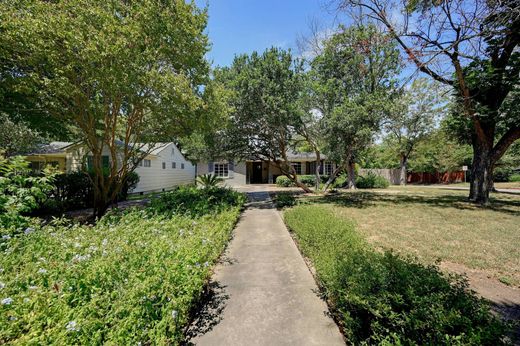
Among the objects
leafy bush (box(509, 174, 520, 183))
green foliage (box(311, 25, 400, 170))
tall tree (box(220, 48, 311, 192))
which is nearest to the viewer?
green foliage (box(311, 25, 400, 170))

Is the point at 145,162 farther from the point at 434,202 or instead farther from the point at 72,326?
the point at 434,202

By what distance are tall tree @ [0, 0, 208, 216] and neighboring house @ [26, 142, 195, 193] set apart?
4.00 meters

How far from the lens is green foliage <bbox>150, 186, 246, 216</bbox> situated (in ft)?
22.8

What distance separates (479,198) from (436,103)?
1540 centimetres

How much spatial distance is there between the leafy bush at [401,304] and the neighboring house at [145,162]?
1022 centimetres

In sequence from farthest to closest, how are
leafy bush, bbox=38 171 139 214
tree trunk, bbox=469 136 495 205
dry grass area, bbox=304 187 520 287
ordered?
tree trunk, bbox=469 136 495 205, leafy bush, bbox=38 171 139 214, dry grass area, bbox=304 187 520 287

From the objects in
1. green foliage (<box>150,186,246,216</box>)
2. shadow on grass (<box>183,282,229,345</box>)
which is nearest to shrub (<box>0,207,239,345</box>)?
shadow on grass (<box>183,282,229,345</box>)

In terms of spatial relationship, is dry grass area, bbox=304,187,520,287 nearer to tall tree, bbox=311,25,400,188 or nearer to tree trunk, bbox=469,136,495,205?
tree trunk, bbox=469,136,495,205

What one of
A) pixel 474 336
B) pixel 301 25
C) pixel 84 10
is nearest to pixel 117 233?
pixel 474 336

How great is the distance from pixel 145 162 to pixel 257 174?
47.0ft

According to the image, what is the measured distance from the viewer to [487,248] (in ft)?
17.6

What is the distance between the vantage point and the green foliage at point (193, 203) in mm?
6949

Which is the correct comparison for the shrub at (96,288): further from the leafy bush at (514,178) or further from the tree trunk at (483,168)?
the leafy bush at (514,178)

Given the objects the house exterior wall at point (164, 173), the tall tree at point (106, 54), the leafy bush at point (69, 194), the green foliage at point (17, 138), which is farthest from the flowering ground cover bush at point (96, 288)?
the green foliage at point (17, 138)
